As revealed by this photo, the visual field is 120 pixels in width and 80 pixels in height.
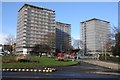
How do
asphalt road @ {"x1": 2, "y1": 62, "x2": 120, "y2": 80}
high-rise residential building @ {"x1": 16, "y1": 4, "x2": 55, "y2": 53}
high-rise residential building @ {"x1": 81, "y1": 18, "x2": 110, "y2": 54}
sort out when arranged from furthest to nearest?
high-rise residential building @ {"x1": 81, "y1": 18, "x2": 110, "y2": 54} < high-rise residential building @ {"x1": 16, "y1": 4, "x2": 55, "y2": 53} < asphalt road @ {"x1": 2, "y1": 62, "x2": 120, "y2": 80}

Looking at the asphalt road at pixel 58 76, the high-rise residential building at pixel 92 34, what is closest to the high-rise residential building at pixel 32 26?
the high-rise residential building at pixel 92 34

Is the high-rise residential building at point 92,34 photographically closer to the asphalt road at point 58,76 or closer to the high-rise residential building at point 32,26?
the high-rise residential building at point 32,26

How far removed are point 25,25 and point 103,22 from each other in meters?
64.6

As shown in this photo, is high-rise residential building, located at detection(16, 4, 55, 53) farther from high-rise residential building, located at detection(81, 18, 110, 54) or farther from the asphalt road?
the asphalt road

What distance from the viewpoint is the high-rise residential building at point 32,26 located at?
14700 centimetres

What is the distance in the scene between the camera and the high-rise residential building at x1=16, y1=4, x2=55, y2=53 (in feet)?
482

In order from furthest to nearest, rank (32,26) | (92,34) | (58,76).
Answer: (92,34), (32,26), (58,76)

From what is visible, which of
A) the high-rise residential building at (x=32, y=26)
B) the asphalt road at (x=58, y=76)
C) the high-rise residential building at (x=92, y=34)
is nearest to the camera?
the asphalt road at (x=58, y=76)

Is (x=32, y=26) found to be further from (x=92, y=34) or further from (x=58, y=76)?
(x=58, y=76)

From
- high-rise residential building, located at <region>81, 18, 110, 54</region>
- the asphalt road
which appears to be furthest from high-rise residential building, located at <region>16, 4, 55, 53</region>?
the asphalt road

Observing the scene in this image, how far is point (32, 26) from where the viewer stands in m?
150

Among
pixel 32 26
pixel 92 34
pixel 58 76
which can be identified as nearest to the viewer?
pixel 58 76

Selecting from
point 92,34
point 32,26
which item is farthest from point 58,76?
point 92,34

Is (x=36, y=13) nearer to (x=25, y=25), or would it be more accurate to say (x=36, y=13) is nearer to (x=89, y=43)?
(x=25, y=25)
